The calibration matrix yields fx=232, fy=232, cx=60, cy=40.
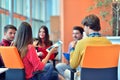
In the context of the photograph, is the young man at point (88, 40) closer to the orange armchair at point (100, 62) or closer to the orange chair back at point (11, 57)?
the orange armchair at point (100, 62)

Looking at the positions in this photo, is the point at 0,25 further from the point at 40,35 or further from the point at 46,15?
the point at 46,15

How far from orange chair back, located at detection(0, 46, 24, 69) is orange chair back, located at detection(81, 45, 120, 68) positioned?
29.3 inches

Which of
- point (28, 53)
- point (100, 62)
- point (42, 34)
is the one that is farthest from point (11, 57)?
point (42, 34)

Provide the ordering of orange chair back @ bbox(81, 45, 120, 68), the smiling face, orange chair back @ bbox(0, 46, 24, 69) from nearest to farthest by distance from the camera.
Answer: orange chair back @ bbox(81, 45, 120, 68) → orange chair back @ bbox(0, 46, 24, 69) → the smiling face

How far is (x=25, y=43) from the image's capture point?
2783mm

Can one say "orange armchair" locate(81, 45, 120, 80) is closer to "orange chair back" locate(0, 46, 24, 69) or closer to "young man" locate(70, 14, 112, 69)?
"young man" locate(70, 14, 112, 69)

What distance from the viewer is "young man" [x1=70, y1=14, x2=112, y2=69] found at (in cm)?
268

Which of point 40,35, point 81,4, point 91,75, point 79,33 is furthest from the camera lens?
point 81,4

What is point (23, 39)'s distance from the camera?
279 centimetres

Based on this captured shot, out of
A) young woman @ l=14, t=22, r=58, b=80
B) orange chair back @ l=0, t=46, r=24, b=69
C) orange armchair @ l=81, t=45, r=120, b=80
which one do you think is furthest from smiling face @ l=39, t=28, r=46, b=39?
orange armchair @ l=81, t=45, r=120, b=80

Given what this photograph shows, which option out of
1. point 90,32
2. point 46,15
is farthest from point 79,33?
point 46,15

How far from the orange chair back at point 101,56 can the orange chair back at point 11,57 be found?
745 millimetres

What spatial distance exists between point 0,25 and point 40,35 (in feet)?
3.38

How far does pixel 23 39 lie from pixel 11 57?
26cm
